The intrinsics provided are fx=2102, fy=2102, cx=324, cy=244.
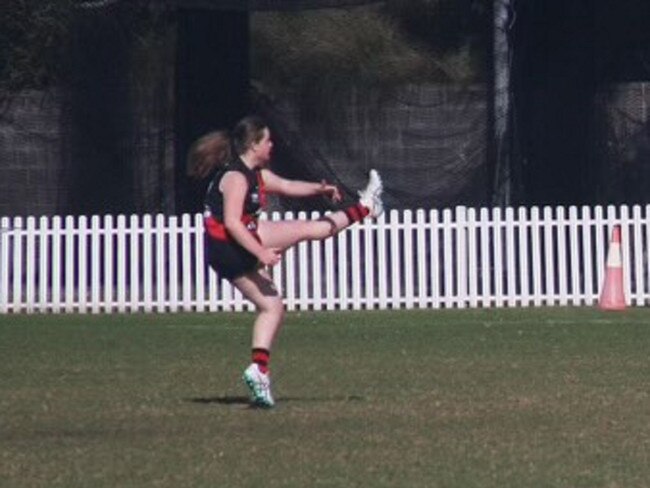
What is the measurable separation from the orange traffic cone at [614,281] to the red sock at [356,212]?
11.3 meters

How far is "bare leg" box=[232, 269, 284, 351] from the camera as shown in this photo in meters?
12.5

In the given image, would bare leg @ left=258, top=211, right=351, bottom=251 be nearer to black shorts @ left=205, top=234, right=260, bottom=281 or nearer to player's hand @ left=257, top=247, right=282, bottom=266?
black shorts @ left=205, top=234, right=260, bottom=281

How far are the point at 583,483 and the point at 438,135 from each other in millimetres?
19131

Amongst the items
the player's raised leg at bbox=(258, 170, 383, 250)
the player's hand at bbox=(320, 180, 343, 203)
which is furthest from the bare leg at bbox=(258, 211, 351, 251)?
the player's hand at bbox=(320, 180, 343, 203)

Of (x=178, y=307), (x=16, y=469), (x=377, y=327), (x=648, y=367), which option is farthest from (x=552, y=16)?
(x=16, y=469)

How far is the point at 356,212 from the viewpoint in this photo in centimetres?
1275

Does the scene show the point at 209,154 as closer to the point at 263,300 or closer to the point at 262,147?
the point at 262,147

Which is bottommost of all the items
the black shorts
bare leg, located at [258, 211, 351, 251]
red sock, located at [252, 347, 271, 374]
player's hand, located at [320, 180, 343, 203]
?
red sock, located at [252, 347, 271, 374]

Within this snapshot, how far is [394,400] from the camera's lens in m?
12.8

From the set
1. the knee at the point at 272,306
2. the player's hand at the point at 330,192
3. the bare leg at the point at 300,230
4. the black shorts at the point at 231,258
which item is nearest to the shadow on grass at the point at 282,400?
the knee at the point at 272,306

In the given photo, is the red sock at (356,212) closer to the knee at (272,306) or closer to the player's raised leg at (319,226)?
the player's raised leg at (319,226)

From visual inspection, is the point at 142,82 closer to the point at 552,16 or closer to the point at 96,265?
the point at 96,265

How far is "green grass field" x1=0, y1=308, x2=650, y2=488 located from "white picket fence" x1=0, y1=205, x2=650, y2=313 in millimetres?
4376

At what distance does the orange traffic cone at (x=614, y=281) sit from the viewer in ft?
78.0
